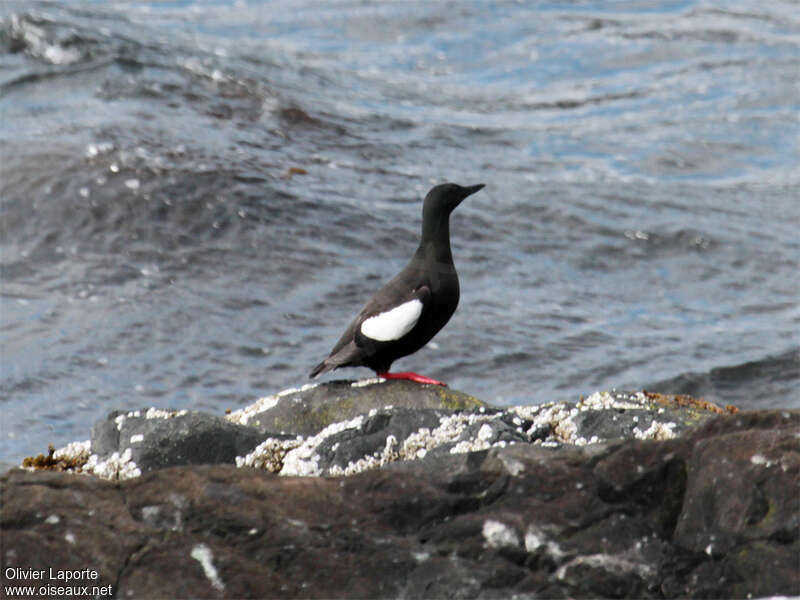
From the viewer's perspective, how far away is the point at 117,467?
559 centimetres

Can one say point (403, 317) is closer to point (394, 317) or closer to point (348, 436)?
point (394, 317)

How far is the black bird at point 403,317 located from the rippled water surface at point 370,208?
12.9 ft

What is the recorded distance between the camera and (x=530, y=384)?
37.3 feet

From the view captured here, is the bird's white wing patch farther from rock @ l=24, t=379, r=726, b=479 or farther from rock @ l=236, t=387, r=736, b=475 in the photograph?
rock @ l=236, t=387, r=736, b=475

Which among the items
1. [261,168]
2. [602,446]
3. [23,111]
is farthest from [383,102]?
[602,446]

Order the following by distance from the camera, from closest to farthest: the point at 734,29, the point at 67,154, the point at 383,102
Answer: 1. the point at 67,154
2. the point at 383,102
3. the point at 734,29

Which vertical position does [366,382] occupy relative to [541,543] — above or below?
below

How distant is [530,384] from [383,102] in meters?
8.51

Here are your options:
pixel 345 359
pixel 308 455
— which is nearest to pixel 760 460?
pixel 308 455

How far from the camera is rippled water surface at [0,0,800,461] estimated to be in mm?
11609

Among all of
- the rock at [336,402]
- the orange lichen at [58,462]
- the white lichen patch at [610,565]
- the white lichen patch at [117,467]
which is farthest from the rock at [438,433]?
the white lichen patch at [610,565]

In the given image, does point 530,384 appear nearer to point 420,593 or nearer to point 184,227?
point 184,227

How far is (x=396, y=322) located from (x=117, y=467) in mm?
2060

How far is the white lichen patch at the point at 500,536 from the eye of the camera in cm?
382
